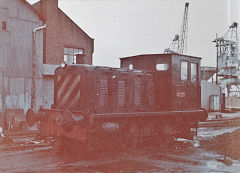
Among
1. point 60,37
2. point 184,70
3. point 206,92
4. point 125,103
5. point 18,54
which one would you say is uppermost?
point 60,37

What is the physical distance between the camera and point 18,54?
1722 centimetres

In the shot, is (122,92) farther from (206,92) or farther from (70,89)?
(206,92)

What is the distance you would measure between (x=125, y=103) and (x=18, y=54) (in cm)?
993

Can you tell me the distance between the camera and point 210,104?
116 feet

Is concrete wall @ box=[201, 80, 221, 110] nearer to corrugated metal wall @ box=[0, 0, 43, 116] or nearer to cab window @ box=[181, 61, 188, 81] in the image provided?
corrugated metal wall @ box=[0, 0, 43, 116]

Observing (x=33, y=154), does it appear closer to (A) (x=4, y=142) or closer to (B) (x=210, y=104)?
(A) (x=4, y=142)

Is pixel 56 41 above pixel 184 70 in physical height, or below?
above

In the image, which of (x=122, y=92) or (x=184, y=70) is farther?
(x=184, y=70)

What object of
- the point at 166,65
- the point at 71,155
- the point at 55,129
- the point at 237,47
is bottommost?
the point at 71,155

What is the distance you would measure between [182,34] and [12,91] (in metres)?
59.3

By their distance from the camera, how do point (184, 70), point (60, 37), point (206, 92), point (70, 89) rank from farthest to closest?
point (206, 92), point (60, 37), point (184, 70), point (70, 89)

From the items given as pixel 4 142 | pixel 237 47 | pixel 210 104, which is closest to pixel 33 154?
pixel 4 142

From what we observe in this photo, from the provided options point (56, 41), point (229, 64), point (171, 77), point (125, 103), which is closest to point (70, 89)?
point (125, 103)

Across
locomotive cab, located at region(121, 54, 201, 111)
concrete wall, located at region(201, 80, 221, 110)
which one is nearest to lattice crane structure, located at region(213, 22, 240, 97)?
concrete wall, located at region(201, 80, 221, 110)
